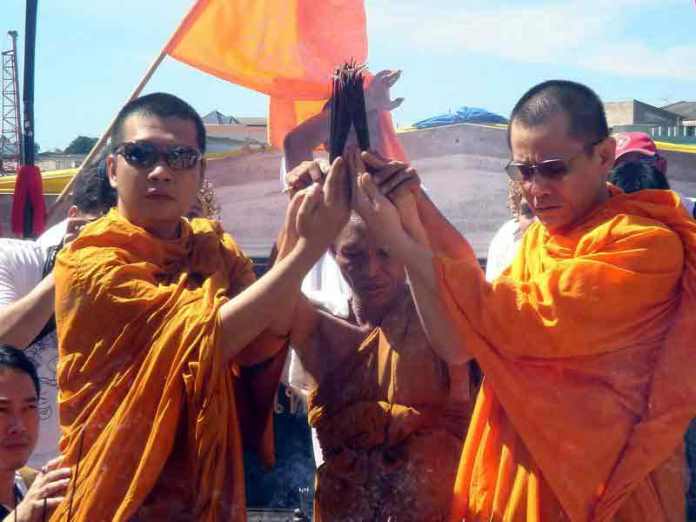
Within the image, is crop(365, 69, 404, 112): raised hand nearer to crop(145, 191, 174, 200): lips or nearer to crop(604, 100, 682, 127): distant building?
crop(145, 191, 174, 200): lips

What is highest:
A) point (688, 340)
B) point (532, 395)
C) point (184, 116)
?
point (184, 116)

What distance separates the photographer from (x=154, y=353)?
7.28ft

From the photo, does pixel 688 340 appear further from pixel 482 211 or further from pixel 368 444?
pixel 482 211

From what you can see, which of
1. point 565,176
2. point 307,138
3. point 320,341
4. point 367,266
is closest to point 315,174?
point 367,266

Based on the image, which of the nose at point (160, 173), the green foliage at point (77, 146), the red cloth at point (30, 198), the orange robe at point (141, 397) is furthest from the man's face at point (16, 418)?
the green foliage at point (77, 146)

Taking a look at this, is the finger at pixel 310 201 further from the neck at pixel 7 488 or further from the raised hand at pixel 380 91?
the raised hand at pixel 380 91

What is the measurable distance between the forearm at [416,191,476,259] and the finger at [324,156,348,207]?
0.27m

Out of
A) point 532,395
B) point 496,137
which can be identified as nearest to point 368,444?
point 532,395

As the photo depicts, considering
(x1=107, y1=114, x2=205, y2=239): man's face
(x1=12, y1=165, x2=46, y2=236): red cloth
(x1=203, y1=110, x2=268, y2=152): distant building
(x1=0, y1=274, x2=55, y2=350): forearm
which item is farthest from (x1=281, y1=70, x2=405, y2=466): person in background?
(x1=203, y1=110, x2=268, y2=152): distant building

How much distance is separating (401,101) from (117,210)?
1.70 metres

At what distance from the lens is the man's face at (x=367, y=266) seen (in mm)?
2613

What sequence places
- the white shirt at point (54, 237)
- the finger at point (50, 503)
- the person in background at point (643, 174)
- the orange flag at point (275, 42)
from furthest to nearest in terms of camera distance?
the orange flag at point (275, 42) → the person in background at point (643, 174) → the white shirt at point (54, 237) → the finger at point (50, 503)

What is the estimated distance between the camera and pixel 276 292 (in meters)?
2.21

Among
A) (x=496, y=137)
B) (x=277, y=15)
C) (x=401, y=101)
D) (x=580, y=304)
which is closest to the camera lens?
(x=580, y=304)
